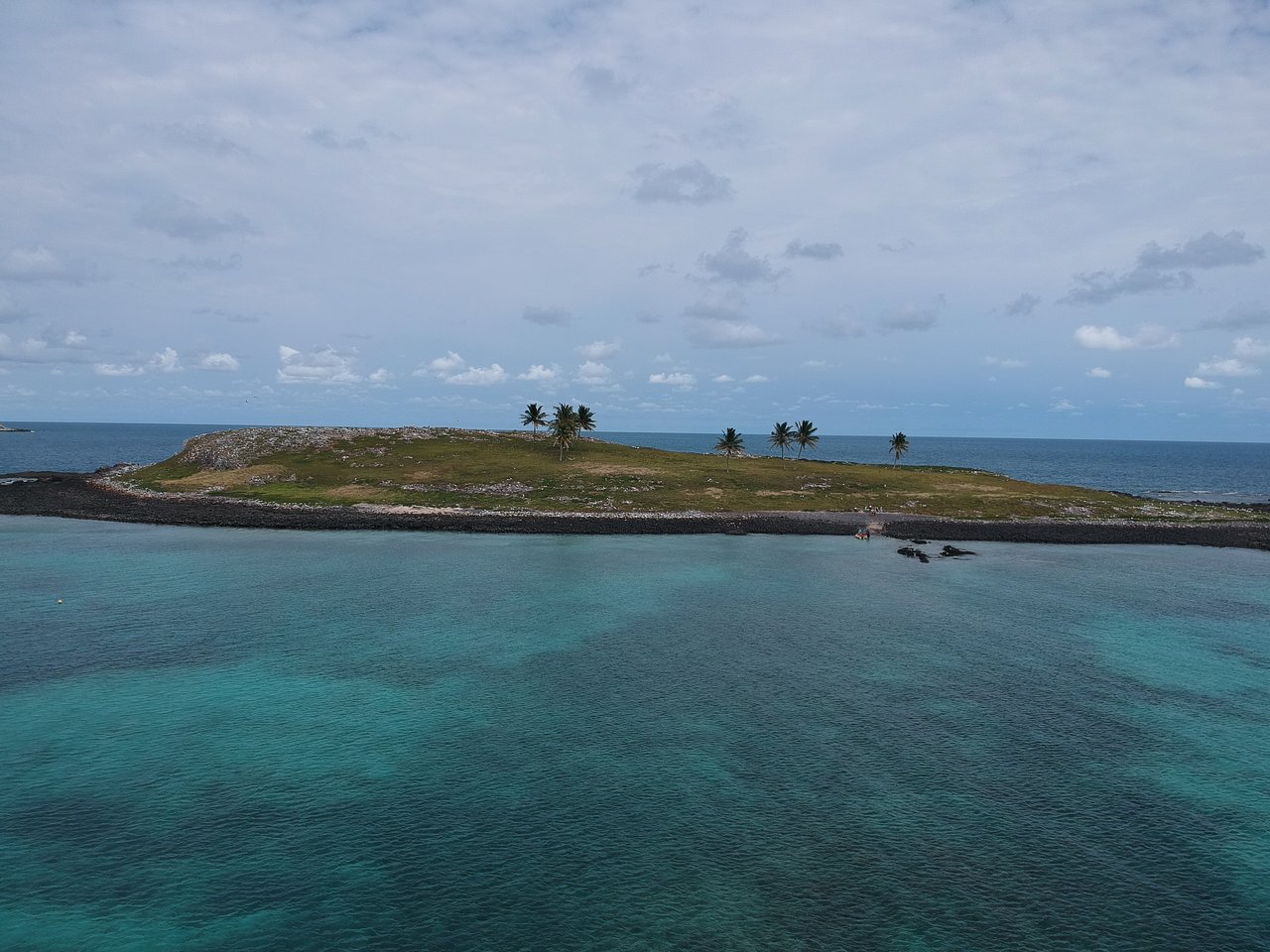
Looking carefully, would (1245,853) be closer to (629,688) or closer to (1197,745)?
(1197,745)

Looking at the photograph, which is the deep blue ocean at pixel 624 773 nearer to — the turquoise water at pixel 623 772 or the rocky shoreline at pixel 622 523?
the turquoise water at pixel 623 772

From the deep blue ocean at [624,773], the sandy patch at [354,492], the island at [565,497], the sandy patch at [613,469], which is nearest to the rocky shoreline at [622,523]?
the island at [565,497]

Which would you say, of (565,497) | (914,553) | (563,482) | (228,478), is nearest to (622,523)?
(565,497)

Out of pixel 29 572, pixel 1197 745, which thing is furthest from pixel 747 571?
pixel 29 572

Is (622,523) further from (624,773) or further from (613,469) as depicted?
(624,773)

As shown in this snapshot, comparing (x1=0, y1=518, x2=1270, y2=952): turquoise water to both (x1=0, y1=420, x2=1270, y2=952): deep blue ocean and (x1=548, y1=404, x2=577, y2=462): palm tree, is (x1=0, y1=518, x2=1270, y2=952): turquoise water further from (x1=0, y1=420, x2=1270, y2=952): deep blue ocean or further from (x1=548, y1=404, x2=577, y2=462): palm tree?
(x1=548, y1=404, x2=577, y2=462): palm tree
